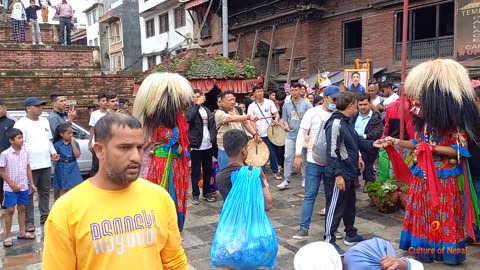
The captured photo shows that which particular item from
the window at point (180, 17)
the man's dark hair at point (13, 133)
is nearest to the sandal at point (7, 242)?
the man's dark hair at point (13, 133)

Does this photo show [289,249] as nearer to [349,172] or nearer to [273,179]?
[349,172]

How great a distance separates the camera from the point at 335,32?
50.6 feet

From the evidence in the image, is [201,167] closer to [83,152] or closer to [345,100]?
[345,100]

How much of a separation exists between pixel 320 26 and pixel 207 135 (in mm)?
10770

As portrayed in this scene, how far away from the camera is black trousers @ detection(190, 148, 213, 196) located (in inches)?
269

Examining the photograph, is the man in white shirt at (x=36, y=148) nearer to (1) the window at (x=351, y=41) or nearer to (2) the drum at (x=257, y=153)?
(2) the drum at (x=257, y=153)

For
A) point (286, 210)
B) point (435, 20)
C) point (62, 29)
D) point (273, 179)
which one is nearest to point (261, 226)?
point (286, 210)

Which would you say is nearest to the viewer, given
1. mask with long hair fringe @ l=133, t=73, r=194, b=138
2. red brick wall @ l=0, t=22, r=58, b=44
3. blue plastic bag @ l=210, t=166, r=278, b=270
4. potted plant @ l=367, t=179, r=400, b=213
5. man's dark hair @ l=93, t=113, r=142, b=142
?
man's dark hair @ l=93, t=113, r=142, b=142

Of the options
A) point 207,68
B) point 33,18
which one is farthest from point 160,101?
point 33,18

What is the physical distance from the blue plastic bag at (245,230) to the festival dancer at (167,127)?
155 cm

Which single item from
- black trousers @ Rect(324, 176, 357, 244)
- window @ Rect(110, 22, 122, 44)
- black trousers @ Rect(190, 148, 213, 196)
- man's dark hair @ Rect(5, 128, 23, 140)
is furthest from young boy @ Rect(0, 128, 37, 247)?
window @ Rect(110, 22, 122, 44)

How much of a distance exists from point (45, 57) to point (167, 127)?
12.8m

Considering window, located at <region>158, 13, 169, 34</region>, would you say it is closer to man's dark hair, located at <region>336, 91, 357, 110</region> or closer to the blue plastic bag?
man's dark hair, located at <region>336, 91, 357, 110</region>

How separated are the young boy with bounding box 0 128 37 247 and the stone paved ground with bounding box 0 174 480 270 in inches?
18.7
